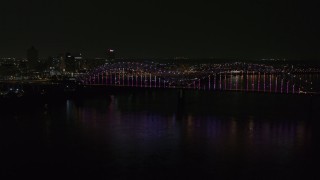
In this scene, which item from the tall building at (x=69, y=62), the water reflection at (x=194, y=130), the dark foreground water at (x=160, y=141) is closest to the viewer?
the dark foreground water at (x=160, y=141)

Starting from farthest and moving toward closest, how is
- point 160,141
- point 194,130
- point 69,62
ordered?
1. point 69,62
2. point 194,130
3. point 160,141

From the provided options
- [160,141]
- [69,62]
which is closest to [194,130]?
[160,141]

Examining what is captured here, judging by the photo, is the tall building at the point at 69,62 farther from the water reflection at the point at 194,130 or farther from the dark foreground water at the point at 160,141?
the water reflection at the point at 194,130

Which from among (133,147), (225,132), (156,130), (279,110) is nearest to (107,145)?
(133,147)

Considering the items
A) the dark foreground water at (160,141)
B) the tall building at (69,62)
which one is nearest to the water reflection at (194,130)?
the dark foreground water at (160,141)

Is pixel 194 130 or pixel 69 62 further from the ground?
pixel 69 62

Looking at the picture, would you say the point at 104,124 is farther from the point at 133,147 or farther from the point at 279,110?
the point at 279,110

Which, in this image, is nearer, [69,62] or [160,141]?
[160,141]

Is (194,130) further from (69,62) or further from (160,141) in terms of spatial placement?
(69,62)
